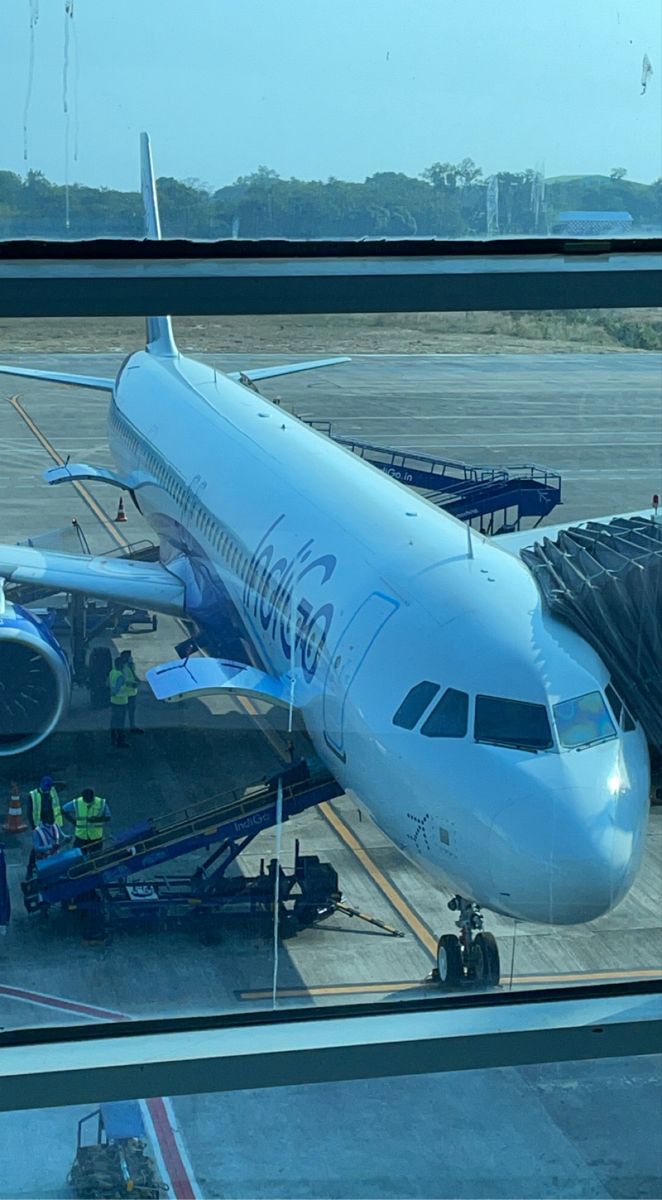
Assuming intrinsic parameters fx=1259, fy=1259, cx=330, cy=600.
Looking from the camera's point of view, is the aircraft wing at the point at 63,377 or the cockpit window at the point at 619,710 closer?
the aircraft wing at the point at 63,377

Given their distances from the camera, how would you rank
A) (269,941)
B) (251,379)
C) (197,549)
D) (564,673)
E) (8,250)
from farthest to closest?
(197,549) < (564,673) < (251,379) < (269,941) < (8,250)

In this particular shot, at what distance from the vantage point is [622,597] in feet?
11.3

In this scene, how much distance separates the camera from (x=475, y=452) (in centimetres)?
376

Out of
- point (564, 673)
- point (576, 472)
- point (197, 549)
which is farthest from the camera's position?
point (197, 549)

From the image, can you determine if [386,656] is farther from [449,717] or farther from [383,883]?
[383,883]

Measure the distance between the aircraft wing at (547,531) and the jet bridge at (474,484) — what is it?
0.17 ft

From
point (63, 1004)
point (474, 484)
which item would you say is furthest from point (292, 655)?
point (63, 1004)

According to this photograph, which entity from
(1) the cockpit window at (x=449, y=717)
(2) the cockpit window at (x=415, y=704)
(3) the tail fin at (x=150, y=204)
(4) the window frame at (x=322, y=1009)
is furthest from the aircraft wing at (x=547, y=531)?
(2) the cockpit window at (x=415, y=704)

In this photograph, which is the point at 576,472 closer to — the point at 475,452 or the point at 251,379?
the point at 475,452

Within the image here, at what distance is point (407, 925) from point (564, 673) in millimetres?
1572

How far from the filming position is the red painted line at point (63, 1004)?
122 inches

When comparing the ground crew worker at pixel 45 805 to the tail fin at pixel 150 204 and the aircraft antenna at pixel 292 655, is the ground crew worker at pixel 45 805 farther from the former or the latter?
the tail fin at pixel 150 204

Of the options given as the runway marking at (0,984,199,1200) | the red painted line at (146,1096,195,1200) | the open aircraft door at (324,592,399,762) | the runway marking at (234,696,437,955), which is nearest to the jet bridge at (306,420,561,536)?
the runway marking at (234,696,437,955)

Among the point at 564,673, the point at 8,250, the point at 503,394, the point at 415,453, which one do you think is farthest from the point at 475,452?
the point at 8,250
